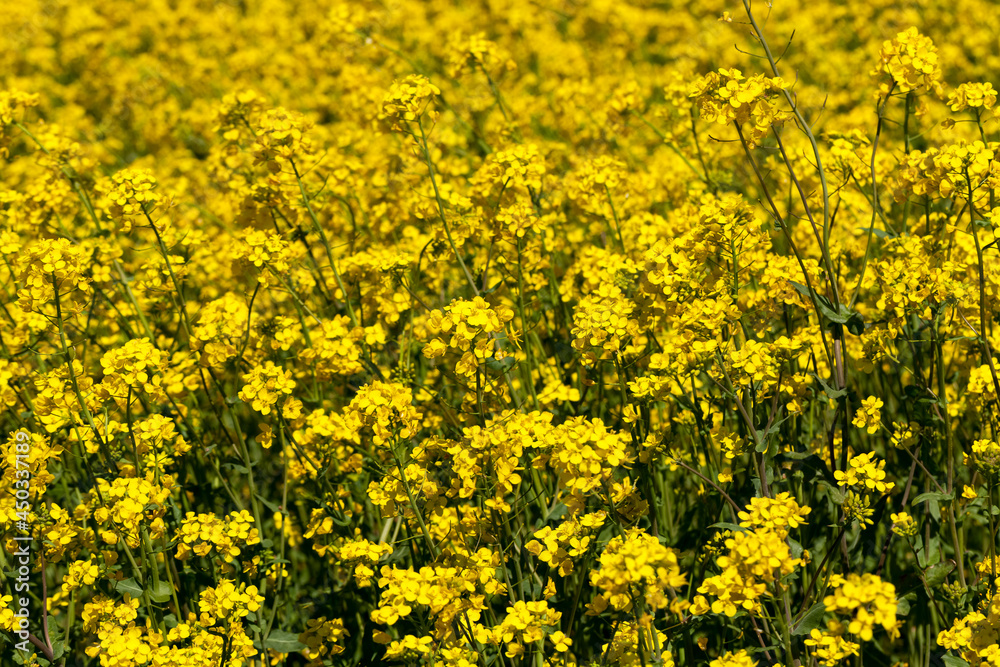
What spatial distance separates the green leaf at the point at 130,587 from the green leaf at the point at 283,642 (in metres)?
0.53

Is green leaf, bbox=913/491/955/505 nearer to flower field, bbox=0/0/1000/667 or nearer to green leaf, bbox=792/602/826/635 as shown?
flower field, bbox=0/0/1000/667

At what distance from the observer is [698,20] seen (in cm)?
1184

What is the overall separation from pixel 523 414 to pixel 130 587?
1696 millimetres

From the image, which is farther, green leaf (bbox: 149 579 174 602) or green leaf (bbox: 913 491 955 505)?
green leaf (bbox: 149 579 174 602)

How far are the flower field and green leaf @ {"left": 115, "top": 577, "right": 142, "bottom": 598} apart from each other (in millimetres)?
45

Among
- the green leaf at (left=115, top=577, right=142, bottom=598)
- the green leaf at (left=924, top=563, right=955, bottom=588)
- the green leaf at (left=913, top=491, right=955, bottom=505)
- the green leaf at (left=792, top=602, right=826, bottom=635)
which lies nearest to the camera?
the green leaf at (left=792, top=602, right=826, bottom=635)

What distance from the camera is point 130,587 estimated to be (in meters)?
3.61

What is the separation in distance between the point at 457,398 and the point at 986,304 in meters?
2.29

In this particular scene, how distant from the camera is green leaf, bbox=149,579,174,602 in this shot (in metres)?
3.63

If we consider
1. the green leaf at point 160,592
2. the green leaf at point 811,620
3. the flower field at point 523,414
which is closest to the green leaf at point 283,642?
the flower field at point 523,414

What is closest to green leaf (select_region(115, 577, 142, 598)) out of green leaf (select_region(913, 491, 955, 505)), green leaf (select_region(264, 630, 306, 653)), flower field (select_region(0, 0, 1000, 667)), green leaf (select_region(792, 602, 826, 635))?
flower field (select_region(0, 0, 1000, 667))

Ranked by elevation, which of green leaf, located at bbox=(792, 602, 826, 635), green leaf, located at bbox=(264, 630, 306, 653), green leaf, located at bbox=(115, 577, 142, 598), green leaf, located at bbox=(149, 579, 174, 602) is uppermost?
green leaf, located at bbox=(792, 602, 826, 635)

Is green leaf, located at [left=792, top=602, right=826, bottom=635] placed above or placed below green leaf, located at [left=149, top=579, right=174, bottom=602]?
above

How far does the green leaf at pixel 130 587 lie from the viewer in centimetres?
357
